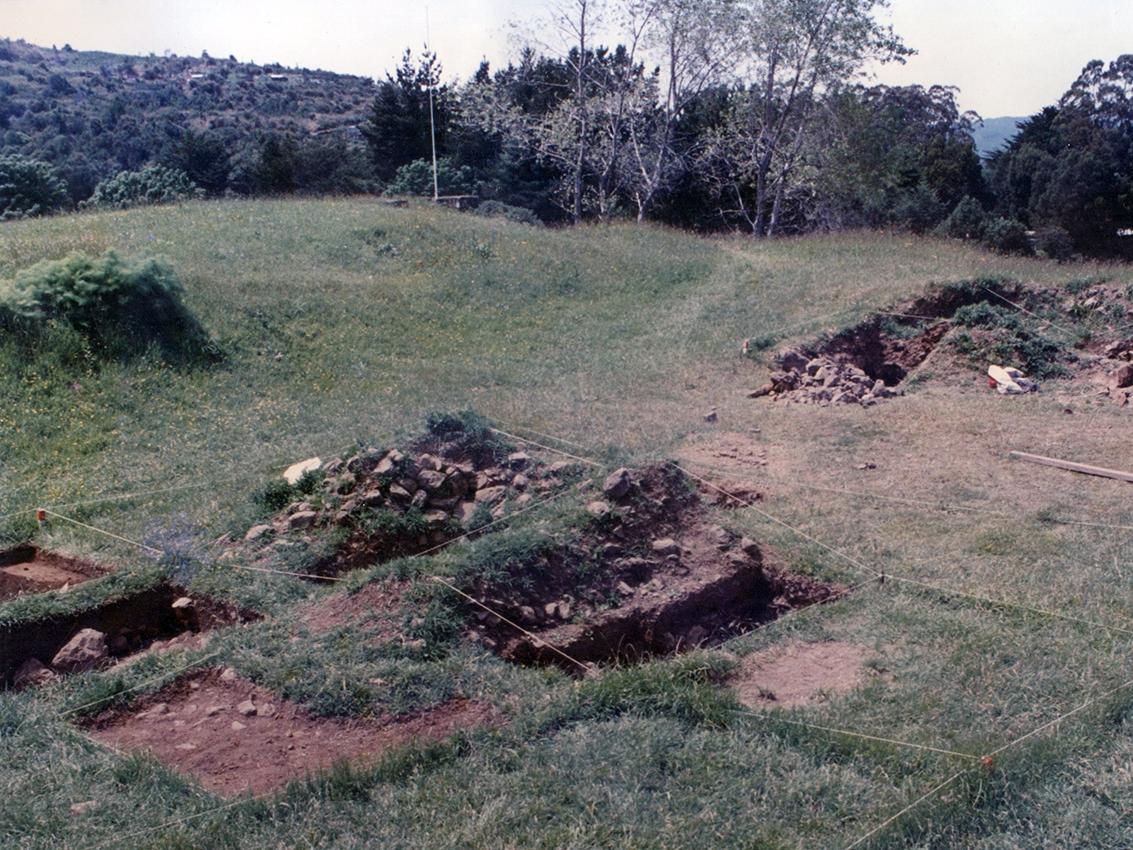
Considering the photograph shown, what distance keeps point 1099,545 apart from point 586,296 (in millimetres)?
8749

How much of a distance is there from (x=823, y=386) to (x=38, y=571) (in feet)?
22.4

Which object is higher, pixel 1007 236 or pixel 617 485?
pixel 617 485

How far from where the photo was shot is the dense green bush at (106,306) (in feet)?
29.4

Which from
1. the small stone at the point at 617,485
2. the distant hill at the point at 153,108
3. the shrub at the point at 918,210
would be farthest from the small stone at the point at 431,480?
the distant hill at the point at 153,108

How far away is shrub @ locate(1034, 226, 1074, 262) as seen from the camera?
25.9 metres

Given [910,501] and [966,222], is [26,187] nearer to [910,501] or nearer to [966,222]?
[966,222]

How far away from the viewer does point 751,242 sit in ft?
61.5

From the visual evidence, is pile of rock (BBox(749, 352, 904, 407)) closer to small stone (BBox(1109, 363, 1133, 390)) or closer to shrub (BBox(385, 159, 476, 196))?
small stone (BBox(1109, 363, 1133, 390))

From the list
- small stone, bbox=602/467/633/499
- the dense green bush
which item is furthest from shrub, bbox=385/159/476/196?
small stone, bbox=602/467/633/499

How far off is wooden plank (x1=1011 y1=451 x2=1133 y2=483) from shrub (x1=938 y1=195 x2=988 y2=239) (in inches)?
762

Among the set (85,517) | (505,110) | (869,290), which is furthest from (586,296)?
(505,110)

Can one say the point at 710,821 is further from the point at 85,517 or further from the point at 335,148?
the point at 335,148

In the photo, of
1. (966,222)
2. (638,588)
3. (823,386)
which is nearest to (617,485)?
(638,588)

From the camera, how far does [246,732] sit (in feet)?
13.5
